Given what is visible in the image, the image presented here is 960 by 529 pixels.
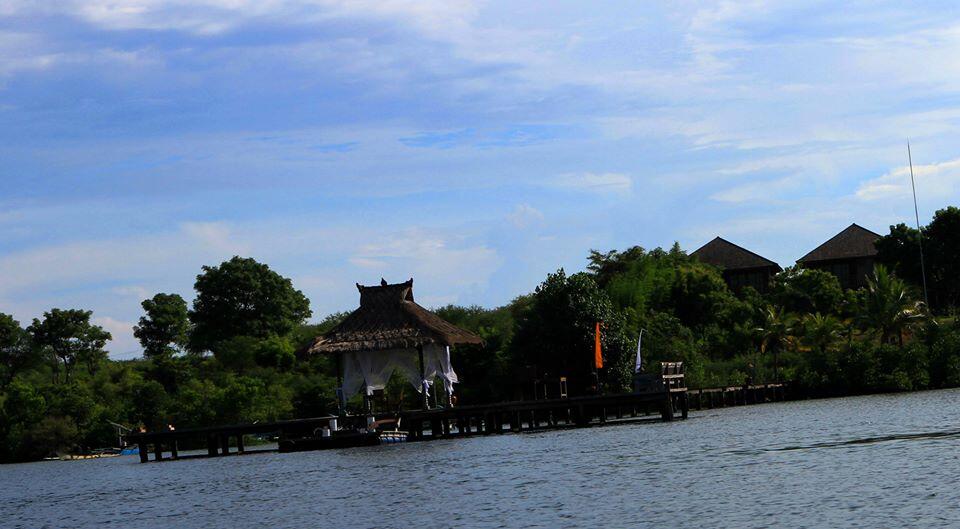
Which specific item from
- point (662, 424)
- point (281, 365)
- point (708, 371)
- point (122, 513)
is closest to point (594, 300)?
point (708, 371)

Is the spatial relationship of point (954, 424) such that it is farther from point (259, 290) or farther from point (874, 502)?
point (259, 290)

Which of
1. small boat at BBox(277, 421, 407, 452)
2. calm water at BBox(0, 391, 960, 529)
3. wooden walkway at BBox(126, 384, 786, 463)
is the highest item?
wooden walkway at BBox(126, 384, 786, 463)

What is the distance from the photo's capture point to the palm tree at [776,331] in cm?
7756

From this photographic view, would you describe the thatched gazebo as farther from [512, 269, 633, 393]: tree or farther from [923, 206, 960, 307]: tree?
[923, 206, 960, 307]: tree

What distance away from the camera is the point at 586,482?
33.2 m

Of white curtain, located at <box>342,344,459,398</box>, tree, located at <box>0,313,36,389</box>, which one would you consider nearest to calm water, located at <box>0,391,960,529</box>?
white curtain, located at <box>342,344,459,398</box>

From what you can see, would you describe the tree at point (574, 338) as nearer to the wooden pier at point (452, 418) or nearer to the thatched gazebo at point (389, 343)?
the wooden pier at point (452, 418)

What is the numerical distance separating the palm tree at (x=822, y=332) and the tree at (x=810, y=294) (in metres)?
5.76

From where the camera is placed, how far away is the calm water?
85.7ft

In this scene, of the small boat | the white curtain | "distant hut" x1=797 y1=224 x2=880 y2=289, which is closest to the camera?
the small boat

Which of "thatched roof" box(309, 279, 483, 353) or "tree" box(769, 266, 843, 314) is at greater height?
"tree" box(769, 266, 843, 314)

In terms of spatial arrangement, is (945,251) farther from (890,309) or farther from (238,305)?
(238,305)

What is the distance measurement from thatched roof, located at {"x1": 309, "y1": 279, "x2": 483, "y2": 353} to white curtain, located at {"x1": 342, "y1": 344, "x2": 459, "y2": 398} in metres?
0.96

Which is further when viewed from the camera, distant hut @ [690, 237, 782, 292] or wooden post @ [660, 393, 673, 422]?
distant hut @ [690, 237, 782, 292]
